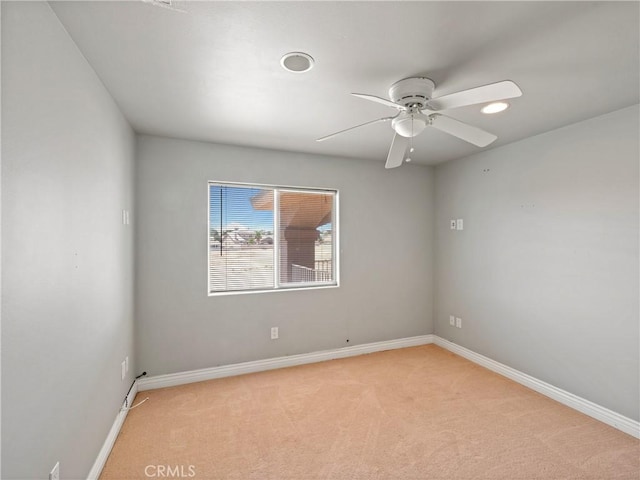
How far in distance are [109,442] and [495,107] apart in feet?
11.7

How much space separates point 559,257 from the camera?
2.72m

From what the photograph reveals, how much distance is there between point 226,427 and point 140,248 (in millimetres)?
1769

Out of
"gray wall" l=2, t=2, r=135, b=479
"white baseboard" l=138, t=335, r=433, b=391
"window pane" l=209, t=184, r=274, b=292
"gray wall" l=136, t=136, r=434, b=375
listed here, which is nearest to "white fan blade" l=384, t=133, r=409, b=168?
"gray wall" l=136, t=136, r=434, b=375

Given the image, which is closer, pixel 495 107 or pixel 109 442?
pixel 109 442

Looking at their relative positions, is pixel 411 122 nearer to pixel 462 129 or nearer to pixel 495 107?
pixel 462 129

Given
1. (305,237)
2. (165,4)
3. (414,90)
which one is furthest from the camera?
(305,237)

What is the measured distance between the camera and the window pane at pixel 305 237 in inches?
139

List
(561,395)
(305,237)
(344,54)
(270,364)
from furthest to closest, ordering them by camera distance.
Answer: (305,237) → (270,364) → (561,395) → (344,54)

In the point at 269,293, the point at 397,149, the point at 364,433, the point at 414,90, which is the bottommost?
the point at 364,433

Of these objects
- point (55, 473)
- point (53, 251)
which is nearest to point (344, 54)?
point (53, 251)

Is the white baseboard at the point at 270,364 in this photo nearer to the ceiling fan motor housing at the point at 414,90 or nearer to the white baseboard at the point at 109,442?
the white baseboard at the point at 109,442

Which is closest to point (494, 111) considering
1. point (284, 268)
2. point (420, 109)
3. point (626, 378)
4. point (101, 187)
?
point (420, 109)

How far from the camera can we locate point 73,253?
1.53 metres

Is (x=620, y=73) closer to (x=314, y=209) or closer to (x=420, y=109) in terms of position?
(x=420, y=109)
